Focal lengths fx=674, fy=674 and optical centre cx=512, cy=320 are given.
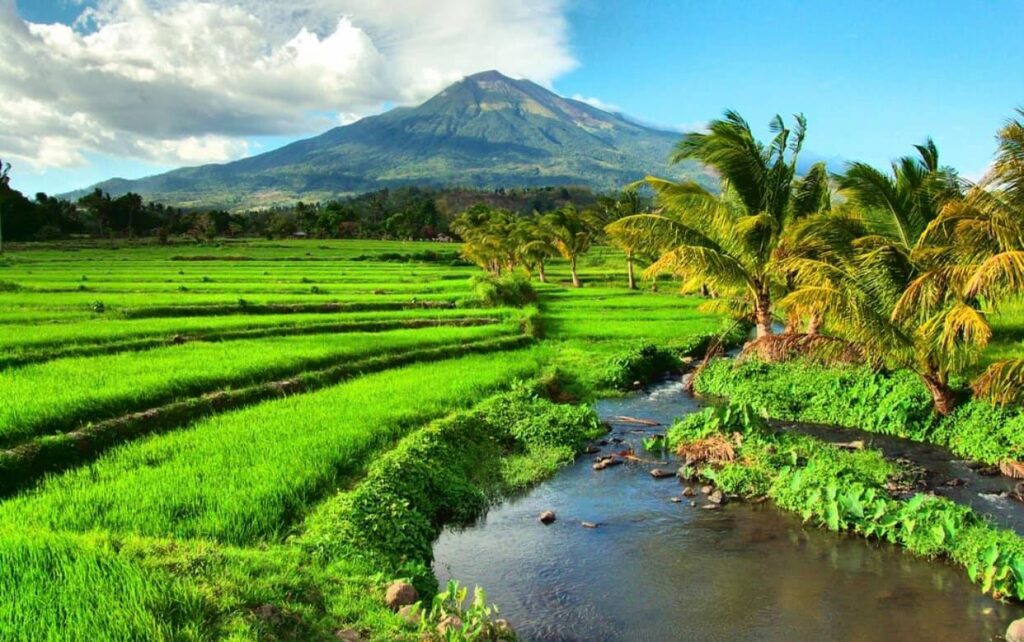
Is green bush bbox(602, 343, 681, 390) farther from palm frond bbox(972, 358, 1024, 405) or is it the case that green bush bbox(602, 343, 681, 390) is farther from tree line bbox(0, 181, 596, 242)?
tree line bbox(0, 181, 596, 242)

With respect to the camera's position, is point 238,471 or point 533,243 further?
point 533,243

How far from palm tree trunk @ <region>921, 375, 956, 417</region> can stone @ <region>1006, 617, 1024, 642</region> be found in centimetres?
618

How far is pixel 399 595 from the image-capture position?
5938mm

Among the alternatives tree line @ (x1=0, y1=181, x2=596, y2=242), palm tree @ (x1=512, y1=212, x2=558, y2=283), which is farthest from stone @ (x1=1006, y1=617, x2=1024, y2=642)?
tree line @ (x1=0, y1=181, x2=596, y2=242)

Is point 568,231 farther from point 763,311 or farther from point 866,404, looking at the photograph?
point 866,404

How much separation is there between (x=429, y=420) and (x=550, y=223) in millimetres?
32108

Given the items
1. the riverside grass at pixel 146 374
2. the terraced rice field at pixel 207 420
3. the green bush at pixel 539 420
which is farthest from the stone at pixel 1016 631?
the riverside grass at pixel 146 374

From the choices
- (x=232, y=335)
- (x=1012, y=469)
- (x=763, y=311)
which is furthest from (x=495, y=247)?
(x=1012, y=469)

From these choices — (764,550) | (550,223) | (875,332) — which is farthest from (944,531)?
(550,223)

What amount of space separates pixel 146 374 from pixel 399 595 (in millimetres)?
8570

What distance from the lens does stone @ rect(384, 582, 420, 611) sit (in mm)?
5871

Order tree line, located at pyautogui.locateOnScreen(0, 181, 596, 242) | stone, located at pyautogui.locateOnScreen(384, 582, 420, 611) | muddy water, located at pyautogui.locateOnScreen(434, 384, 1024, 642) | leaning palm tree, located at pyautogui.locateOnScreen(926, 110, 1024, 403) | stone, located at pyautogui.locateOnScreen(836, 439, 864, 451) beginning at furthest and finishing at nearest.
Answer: tree line, located at pyautogui.locateOnScreen(0, 181, 596, 242)
stone, located at pyautogui.locateOnScreen(836, 439, 864, 451)
leaning palm tree, located at pyautogui.locateOnScreen(926, 110, 1024, 403)
muddy water, located at pyautogui.locateOnScreen(434, 384, 1024, 642)
stone, located at pyautogui.locateOnScreen(384, 582, 420, 611)

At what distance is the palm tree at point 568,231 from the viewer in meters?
42.3

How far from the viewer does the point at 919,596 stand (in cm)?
664
